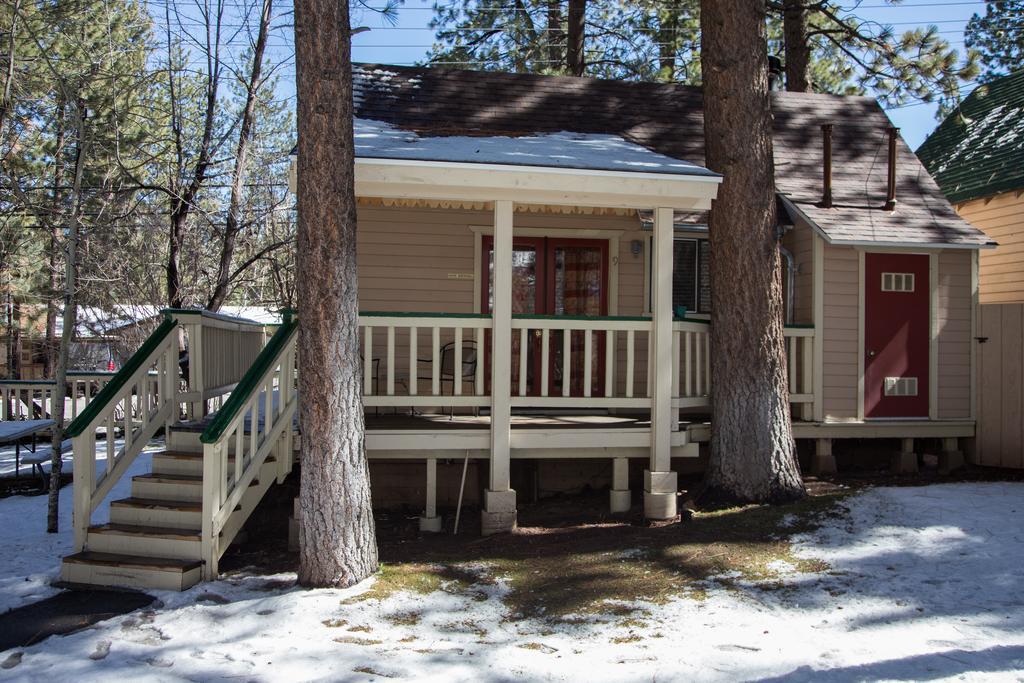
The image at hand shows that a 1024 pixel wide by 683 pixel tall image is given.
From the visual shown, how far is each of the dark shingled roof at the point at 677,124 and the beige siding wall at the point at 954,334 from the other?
42 centimetres

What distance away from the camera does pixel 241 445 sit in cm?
615

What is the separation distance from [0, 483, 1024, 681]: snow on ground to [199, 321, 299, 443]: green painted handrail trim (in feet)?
3.57

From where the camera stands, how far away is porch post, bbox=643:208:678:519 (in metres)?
7.36

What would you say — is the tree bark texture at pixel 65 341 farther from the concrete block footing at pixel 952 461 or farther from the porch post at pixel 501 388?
the concrete block footing at pixel 952 461

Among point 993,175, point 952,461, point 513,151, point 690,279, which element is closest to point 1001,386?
point 952,461

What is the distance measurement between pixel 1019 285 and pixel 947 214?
3.58 meters

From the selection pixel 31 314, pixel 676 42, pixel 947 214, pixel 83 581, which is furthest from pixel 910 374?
pixel 31 314

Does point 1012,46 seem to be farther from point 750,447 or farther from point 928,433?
point 750,447

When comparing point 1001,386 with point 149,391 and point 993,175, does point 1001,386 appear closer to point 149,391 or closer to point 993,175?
point 993,175

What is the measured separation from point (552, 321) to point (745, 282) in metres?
1.80

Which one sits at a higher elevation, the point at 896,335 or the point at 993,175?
the point at 993,175

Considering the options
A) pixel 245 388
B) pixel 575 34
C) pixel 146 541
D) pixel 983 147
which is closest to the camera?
pixel 146 541

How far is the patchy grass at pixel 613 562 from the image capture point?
5.35 meters

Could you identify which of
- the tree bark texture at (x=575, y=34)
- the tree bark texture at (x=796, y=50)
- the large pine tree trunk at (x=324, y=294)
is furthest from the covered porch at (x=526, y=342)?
the tree bark texture at (x=796, y=50)
